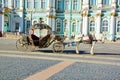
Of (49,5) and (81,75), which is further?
(49,5)

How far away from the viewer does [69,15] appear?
5016cm

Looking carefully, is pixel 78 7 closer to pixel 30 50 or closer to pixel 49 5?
pixel 49 5

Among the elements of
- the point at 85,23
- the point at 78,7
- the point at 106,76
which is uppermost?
the point at 78,7

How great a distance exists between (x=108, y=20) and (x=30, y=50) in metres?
28.8

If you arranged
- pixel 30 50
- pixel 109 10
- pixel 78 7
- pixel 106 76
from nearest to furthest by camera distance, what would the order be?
pixel 106 76 → pixel 30 50 → pixel 109 10 → pixel 78 7

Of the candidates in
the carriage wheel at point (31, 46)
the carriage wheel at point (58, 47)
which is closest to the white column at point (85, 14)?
the carriage wheel at point (31, 46)

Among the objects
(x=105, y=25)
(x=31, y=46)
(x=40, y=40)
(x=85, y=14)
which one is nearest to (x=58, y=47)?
(x=40, y=40)

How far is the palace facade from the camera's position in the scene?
44.7 m

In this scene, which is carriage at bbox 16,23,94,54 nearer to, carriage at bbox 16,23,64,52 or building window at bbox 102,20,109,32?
carriage at bbox 16,23,64,52

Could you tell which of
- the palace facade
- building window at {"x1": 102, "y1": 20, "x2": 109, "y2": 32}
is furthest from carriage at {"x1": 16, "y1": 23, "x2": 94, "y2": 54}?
building window at {"x1": 102, "y1": 20, "x2": 109, "y2": 32}

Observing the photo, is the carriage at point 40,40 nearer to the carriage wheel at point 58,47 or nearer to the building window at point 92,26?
the carriage wheel at point 58,47

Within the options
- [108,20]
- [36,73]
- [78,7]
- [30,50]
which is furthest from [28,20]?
[36,73]

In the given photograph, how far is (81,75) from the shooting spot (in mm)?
9562

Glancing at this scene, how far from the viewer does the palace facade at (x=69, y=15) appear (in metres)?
44.7
